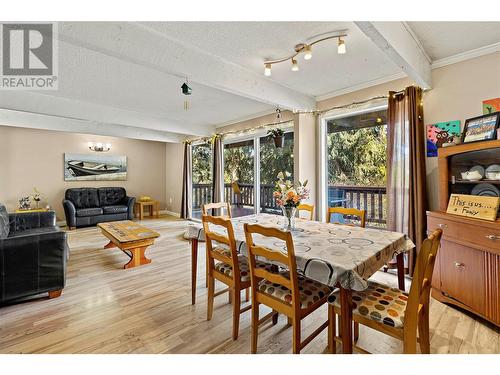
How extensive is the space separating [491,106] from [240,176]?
13.2 feet

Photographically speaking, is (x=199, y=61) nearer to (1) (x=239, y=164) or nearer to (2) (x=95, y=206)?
(1) (x=239, y=164)

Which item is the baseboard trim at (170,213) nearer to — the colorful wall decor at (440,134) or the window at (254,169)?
the window at (254,169)

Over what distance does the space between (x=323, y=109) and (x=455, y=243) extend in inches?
94.8

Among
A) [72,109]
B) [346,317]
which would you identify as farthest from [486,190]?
[72,109]

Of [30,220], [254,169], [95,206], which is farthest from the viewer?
[95,206]

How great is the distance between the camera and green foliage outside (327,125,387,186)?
324 cm

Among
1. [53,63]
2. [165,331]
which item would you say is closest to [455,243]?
[165,331]

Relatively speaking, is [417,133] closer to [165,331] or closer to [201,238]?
[201,238]

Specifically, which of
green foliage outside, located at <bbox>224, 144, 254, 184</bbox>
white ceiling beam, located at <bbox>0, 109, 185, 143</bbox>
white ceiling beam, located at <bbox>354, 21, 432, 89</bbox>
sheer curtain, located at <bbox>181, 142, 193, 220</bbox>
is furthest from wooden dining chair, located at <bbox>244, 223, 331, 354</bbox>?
sheer curtain, located at <bbox>181, 142, 193, 220</bbox>

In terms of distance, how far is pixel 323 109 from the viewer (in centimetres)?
366

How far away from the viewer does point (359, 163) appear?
3.45 metres

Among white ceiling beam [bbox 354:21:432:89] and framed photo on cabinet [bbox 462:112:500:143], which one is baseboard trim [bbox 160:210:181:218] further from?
framed photo on cabinet [bbox 462:112:500:143]

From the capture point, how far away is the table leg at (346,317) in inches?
53.6

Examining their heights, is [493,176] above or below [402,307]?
above
